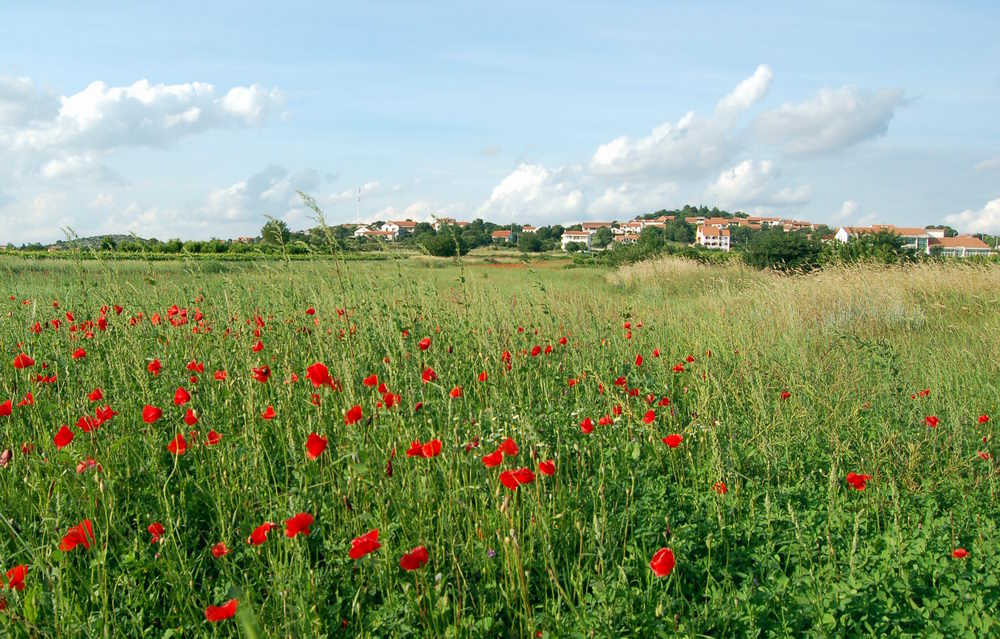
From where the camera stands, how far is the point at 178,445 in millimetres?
2514

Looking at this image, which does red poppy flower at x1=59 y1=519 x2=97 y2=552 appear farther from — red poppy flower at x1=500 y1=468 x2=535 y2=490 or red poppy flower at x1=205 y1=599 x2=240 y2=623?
red poppy flower at x1=500 y1=468 x2=535 y2=490

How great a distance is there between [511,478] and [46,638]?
151 cm

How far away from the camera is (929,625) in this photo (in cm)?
222

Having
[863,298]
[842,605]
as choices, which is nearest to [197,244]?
[863,298]

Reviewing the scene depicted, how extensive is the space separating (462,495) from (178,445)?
42.8 inches

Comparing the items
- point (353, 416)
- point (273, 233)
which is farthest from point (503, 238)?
point (353, 416)

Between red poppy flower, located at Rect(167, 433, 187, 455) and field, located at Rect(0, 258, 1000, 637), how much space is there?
0.02 m

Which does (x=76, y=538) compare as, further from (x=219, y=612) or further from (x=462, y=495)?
(x=462, y=495)

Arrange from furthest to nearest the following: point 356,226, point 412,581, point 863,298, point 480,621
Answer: point 863,298 → point 356,226 → point 412,581 → point 480,621

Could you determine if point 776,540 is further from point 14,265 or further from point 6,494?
point 14,265

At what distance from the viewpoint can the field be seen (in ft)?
7.13

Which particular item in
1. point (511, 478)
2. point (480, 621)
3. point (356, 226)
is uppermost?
point (356, 226)

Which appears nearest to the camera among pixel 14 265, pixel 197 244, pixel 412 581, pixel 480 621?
pixel 480 621

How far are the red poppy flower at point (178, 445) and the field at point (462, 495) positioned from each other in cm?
2
